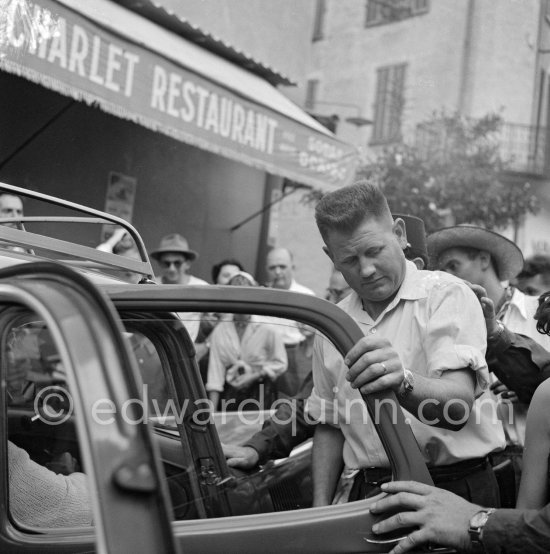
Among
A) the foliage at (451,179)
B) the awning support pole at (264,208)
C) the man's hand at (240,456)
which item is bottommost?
the man's hand at (240,456)

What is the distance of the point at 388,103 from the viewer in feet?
70.5

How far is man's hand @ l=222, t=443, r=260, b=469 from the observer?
7.98 feet

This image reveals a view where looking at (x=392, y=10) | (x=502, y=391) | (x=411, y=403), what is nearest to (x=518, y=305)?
(x=502, y=391)

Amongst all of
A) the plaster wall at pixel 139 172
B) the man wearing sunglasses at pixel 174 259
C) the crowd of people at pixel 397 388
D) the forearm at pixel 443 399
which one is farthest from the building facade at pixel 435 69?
the forearm at pixel 443 399

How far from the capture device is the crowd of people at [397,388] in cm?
197

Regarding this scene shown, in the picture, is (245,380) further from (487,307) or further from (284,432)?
(487,307)

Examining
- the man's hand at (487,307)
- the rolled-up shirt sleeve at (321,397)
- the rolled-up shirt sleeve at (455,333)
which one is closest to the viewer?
the rolled-up shirt sleeve at (455,333)

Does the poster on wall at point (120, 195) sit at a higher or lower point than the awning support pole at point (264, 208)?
lower

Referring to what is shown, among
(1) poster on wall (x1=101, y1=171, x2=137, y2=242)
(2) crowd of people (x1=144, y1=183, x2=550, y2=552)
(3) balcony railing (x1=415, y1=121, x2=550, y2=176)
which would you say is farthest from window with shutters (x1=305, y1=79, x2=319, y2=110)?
(2) crowd of people (x1=144, y1=183, x2=550, y2=552)

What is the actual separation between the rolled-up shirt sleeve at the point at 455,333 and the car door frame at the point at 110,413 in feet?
3.91

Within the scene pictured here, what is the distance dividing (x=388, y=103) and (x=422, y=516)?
66.5 feet

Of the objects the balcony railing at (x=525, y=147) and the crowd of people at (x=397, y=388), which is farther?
the balcony railing at (x=525, y=147)

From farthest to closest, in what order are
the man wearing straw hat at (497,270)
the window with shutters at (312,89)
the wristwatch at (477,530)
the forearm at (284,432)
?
the window with shutters at (312,89), the man wearing straw hat at (497,270), the forearm at (284,432), the wristwatch at (477,530)

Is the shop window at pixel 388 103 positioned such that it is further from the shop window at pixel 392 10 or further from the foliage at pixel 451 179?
the foliage at pixel 451 179
